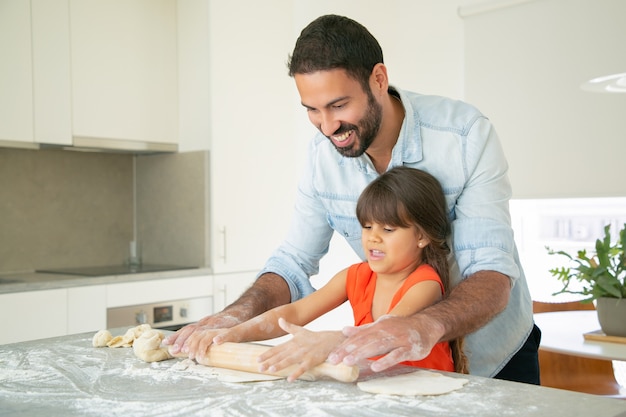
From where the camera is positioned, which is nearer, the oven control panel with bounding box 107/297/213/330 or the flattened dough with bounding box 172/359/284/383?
the flattened dough with bounding box 172/359/284/383

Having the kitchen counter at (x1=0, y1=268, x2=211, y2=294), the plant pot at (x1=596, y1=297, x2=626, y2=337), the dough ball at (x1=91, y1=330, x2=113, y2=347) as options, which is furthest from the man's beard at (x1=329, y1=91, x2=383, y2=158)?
the kitchen counter at (x1=0, y1=268, x2=211, y2=294)

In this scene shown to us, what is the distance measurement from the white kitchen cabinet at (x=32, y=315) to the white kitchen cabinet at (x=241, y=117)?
0.75 meters

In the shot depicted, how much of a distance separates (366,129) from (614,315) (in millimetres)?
1300

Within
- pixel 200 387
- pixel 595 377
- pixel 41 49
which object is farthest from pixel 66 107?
pixel 595 377

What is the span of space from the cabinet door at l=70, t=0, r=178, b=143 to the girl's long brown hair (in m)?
1.88

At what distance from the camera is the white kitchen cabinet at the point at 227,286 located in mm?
3225

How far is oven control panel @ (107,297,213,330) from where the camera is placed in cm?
285

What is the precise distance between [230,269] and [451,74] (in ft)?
4.82

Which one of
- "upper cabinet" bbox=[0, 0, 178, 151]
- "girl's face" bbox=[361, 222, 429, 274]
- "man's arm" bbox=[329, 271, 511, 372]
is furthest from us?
"upper cabinet" bbox=[0, 0, 178, 151]

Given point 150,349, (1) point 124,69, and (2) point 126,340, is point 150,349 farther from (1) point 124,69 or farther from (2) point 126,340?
(1) point 124,69

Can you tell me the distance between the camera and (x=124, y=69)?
3.18m

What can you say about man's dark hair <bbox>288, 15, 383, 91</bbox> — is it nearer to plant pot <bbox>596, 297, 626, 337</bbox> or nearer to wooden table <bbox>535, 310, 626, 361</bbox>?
wooden table <bbox>535, 310, 626, 361</bbox>

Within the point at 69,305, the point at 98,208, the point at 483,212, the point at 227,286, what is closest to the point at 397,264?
the point at 483,212

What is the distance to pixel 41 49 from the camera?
2883 mm
